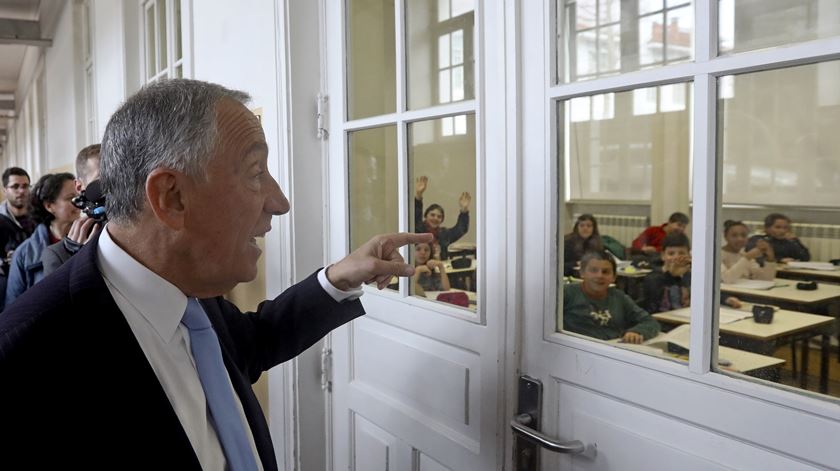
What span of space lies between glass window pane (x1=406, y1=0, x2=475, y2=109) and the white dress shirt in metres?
0.92

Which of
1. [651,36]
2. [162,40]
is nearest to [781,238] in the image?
[651,36]

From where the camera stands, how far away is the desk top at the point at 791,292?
45.3 inches

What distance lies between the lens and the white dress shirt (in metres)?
0.96

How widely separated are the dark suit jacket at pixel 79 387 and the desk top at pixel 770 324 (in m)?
0.92

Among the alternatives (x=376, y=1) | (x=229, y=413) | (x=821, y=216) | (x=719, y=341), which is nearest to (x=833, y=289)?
(x=719, y=341)

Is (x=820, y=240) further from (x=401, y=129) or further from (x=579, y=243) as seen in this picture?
(x=401, y=129)

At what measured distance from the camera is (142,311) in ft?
3.16

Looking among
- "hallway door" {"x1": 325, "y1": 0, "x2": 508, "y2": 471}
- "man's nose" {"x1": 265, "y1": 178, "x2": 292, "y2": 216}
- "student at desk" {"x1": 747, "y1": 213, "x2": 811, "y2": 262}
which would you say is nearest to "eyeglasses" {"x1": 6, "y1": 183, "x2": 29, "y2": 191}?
"hallway door" {"x1": 325, "y1": 0, "x2": 508, "y2": 471}

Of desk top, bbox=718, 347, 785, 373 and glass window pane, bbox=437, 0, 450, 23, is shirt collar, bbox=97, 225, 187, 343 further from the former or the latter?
glass window pane, bbox=437, 0, 450, 23

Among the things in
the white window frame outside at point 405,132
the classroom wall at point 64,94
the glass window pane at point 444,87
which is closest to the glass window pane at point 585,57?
the white window frame outside at point 405,132

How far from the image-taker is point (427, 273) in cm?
178

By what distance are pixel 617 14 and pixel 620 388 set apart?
110 centimetres

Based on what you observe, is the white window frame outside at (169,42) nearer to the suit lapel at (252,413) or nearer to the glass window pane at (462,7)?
the glass window pane at (462,7)

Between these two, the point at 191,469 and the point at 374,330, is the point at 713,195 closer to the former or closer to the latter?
the point at 191,469
